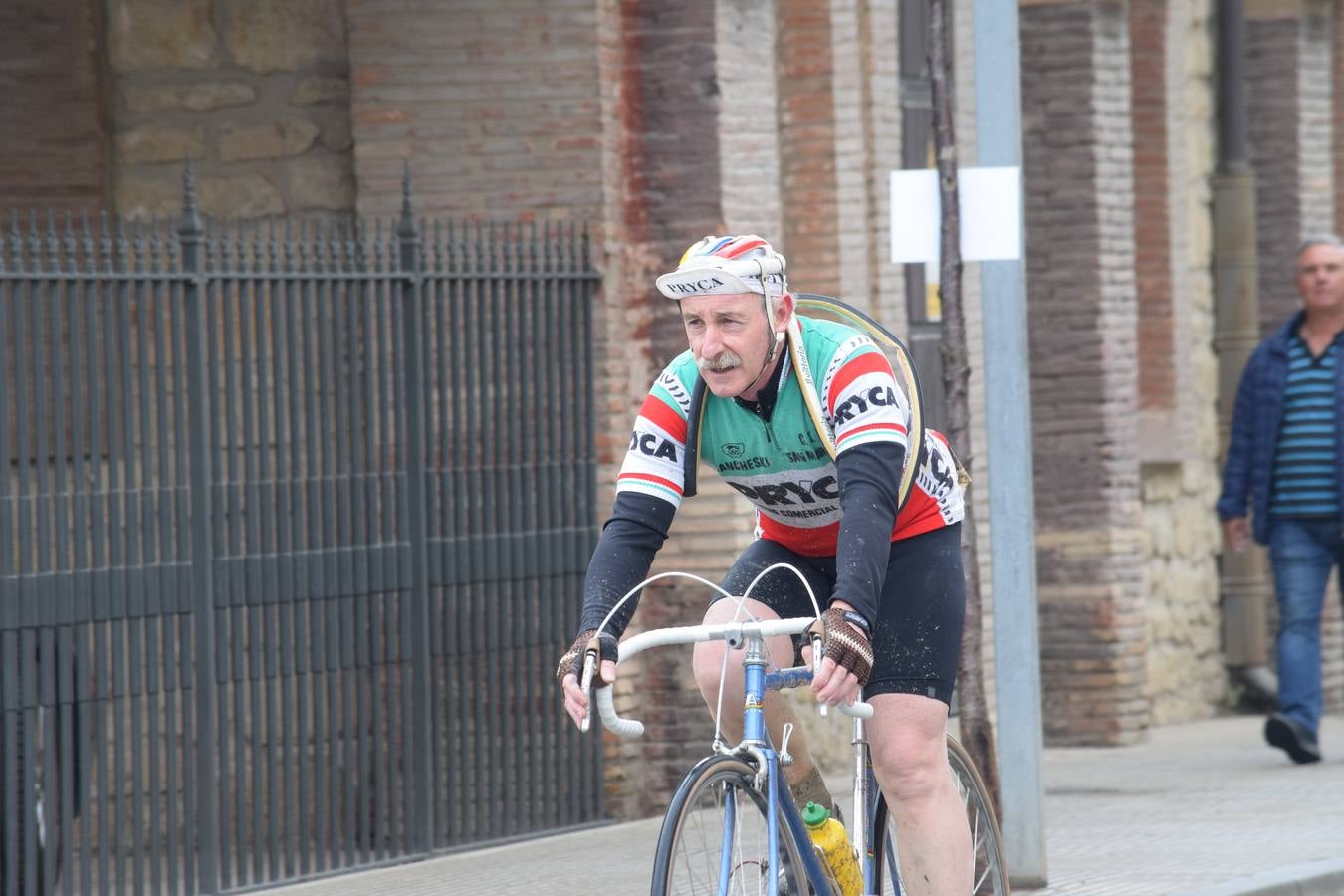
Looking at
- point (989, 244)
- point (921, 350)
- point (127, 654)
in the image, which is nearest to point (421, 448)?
point (127, 654)

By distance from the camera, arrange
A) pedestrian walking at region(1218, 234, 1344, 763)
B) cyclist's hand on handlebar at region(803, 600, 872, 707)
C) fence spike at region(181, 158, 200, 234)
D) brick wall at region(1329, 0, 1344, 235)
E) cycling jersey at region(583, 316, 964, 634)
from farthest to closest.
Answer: brick wall at region(1329, 0, 1344, 235)
pedestrian walking at region(1218, 234, 1344, 763)
fence spike at region(181, 158, 200, 234)
cycling jersey at region(583, 316, 964, 634)
cyclist's hand on handlebar at region(803, 600, 872, 707)

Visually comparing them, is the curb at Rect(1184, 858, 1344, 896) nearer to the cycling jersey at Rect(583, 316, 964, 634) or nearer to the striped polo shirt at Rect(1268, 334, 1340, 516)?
the cycling jersey at Rect(583, 316, 964, 634)

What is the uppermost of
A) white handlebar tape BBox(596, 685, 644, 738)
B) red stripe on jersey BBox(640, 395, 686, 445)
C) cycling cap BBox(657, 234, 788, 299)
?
cycling cap BBox(657, 234, 788, 299)

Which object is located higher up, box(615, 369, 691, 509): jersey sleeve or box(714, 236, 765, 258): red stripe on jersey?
box(714, 236, 765, 258): red stripe on jersey

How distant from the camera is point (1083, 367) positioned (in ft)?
44.1

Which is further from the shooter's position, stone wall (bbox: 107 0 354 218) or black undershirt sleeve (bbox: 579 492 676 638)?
stone wall (bbox: 107 0 354 218)

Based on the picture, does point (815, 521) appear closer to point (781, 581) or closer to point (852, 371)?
point (781, 581)

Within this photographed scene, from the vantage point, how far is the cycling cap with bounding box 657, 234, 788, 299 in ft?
17.7

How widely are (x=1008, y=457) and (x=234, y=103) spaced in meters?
4.47

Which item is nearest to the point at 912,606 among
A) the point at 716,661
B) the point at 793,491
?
the point at 793,491

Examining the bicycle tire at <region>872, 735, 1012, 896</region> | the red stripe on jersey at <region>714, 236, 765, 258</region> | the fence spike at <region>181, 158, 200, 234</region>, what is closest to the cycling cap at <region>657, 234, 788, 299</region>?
the red stripe on jersey at <region>714, 236, 765, 258</region>

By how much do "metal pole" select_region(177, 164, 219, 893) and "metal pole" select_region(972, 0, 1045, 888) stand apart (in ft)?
8.87

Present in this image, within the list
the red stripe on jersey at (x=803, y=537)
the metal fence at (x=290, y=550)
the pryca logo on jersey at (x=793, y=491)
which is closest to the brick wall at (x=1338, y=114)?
the metal fence at (x=290, y=550)

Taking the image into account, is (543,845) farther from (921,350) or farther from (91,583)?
(921,350)
